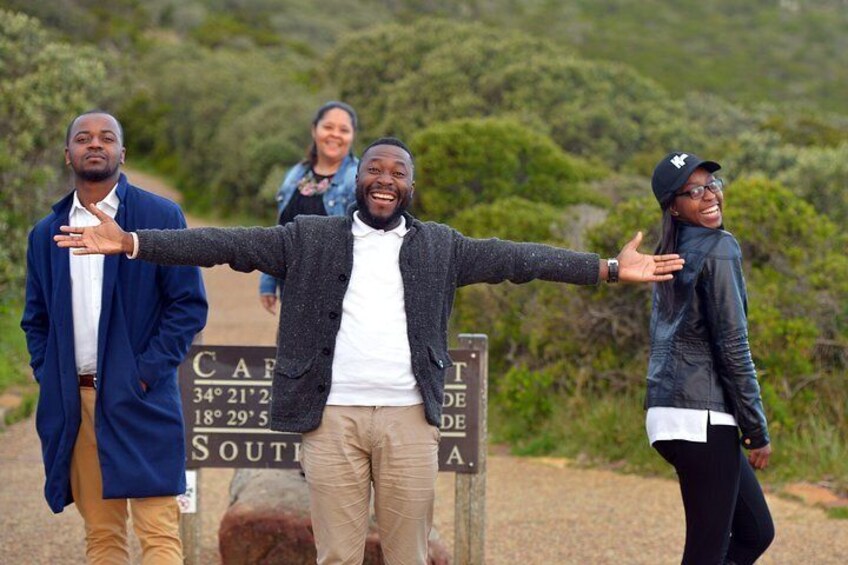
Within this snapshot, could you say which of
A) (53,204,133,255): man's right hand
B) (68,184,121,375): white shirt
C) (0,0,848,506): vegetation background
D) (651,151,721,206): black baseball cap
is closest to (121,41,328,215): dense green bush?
(0,0,848,506): vegetation background

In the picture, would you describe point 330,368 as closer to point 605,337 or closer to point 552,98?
point 605,337

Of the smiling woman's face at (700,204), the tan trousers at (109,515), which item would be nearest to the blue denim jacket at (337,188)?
the tan trousers at (109,515)

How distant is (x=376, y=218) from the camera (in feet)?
12.3

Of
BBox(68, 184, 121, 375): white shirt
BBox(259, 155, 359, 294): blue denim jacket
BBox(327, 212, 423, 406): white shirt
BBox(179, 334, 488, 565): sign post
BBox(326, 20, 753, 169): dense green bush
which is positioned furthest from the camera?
BBox(326, 20, 753, 169): dense green bush

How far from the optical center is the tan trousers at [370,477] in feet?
12.1

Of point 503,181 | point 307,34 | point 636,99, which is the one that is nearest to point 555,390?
point 503,181

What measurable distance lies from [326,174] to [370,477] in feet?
7.09

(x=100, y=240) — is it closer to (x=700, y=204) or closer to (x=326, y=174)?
(x=700, y=204)

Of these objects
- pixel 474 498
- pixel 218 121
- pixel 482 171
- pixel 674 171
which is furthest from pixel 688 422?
pixel 218 121

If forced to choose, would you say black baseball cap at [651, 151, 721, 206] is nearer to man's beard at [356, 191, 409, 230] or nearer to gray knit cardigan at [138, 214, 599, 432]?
gray knit cardigan at [138, 214, 599, 432]

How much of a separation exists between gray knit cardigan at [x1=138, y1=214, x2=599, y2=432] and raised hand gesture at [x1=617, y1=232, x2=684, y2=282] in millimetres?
87

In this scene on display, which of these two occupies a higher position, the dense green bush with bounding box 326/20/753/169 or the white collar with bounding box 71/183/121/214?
the dense green bush with bounding box 326/20/753/169

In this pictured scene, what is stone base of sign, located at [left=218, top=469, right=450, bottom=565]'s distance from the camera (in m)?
5.32

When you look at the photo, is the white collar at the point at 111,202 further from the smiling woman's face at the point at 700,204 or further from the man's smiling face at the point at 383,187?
the smiling woman's face at the point at 700,204
